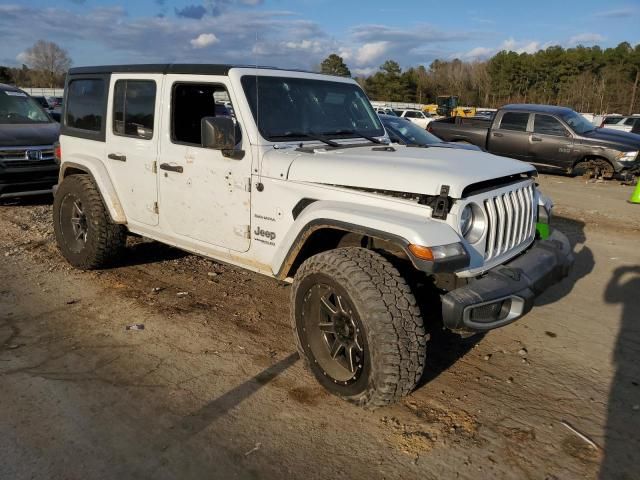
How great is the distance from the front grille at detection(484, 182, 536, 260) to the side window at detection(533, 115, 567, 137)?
982 cm

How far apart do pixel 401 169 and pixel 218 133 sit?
1.31 meters

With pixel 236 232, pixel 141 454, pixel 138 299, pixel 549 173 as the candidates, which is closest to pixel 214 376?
pixel 141 454

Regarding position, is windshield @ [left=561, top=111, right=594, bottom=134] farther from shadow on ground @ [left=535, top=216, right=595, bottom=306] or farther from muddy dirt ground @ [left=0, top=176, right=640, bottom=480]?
muddy dirt ground @ [left=0, top=176, right=640, bottom=480]

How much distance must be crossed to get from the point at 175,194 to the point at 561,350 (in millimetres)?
3305

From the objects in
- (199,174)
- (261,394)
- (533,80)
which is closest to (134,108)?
(199,174)

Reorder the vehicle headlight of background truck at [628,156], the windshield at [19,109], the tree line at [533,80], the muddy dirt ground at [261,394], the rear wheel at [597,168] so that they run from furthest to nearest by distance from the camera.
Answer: the tree line at [533,80]
the rear wheel at [597,168]
the vehicle headlight of background truck at [628,156]
the windshield at [19,109]
the muddy dirt ground at [261,394]

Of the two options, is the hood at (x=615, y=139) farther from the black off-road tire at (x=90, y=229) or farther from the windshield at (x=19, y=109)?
the windshield at (x=19, y=109)

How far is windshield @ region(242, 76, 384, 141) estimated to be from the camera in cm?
387

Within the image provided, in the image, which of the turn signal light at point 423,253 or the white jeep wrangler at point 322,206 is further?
the white jeep wrangler at point 322,206

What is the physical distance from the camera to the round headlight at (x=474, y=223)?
308 cm

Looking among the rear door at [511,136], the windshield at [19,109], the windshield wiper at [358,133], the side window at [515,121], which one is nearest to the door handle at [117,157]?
the windshield wiper at [358,133]

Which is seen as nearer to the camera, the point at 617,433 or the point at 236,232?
the point at 617,433

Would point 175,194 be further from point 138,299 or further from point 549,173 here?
point 549,173

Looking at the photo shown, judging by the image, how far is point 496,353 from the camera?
3.88m
